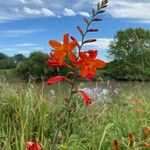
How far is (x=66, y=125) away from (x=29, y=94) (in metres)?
0.79

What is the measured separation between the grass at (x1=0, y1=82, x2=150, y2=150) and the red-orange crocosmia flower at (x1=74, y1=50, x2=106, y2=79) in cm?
223

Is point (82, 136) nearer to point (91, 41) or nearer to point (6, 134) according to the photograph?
point (6, 134)

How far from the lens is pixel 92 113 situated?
23.3 feet

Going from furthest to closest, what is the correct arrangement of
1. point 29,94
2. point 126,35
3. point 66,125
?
point 126,35
point 29,94
point 66,125

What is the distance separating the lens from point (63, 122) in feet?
21.7

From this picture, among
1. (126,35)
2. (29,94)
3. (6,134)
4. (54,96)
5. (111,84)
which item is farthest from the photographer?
(126,35)

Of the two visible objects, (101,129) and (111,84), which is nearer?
(101,129)

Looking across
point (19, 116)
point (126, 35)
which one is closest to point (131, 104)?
point (19, 116)

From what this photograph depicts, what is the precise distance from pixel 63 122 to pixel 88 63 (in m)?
3.49

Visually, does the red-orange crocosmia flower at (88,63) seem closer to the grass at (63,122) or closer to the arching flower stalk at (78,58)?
the arching flower stalk at (78,58)

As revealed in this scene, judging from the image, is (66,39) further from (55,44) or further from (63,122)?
(63,122)

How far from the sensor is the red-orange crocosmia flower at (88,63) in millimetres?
3178

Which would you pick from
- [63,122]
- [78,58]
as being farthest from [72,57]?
[63,122]

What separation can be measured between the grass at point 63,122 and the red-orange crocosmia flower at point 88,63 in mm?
2228
